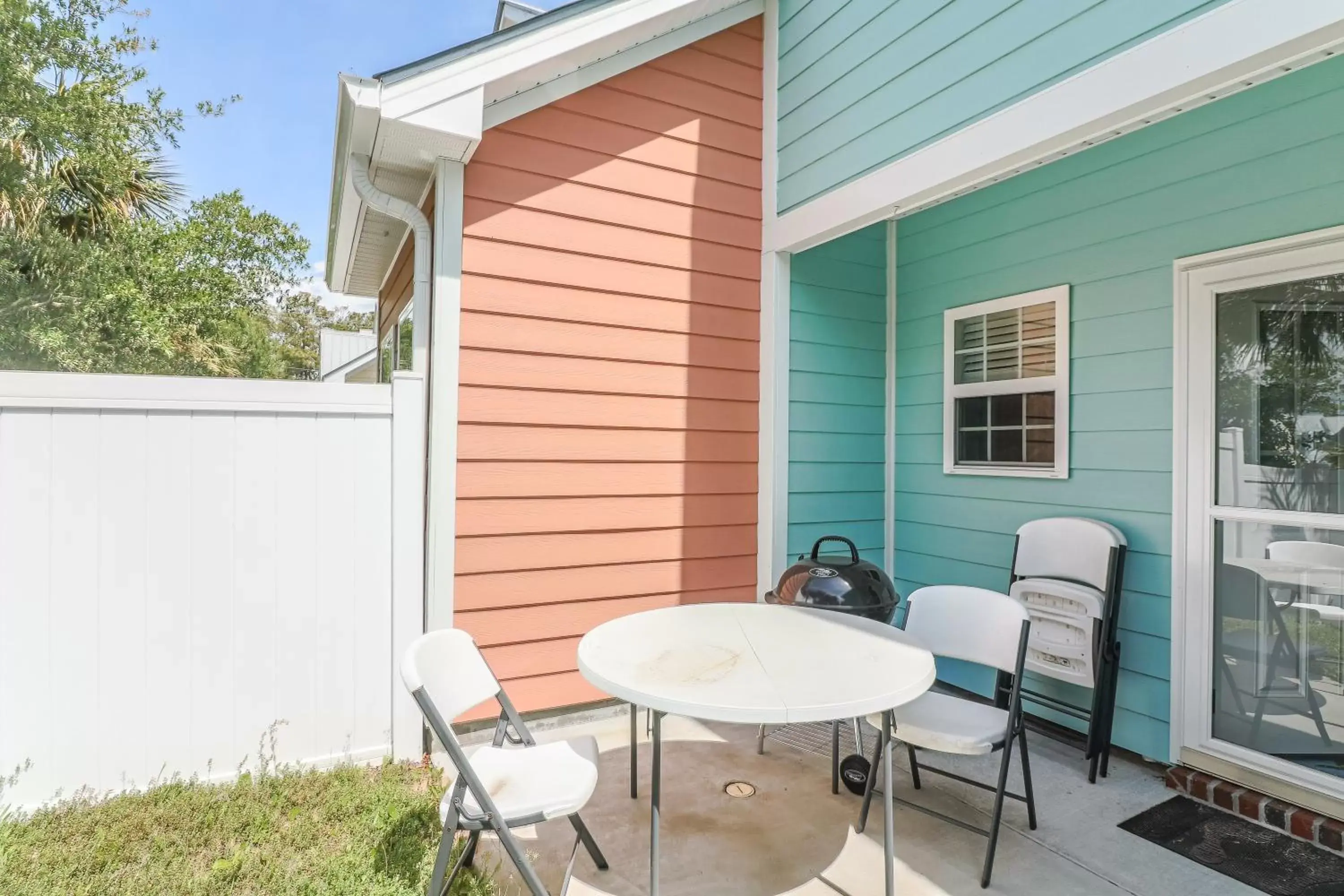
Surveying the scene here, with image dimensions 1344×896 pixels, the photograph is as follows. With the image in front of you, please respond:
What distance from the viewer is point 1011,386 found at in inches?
144

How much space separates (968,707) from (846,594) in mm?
595

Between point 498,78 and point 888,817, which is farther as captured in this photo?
point 498,78

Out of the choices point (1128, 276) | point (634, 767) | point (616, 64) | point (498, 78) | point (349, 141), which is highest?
point (616, 64)

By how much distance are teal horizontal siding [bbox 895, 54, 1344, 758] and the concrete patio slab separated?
0.72 metres

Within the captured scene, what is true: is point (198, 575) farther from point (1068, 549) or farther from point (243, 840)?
point (1068, 549)

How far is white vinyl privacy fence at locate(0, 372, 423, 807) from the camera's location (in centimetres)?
237

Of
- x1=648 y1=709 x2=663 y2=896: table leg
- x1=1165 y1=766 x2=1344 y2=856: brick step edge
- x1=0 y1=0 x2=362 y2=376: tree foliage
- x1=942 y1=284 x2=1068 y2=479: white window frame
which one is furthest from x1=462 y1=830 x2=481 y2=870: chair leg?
x1=0 y1=0 x2=362 y2=376: tree foliage

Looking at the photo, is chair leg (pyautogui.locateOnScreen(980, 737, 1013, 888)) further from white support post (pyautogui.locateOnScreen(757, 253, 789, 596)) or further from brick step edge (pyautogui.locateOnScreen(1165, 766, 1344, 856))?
white support post (pyautogui.locateOnScreen(757, 253, 789, 596))

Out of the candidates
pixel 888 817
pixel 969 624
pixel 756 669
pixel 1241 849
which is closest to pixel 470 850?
pixel 756 669

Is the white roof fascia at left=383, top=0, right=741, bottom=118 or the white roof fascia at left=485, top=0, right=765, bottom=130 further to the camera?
the white roof fascia at left=485, top=0, right=765, bottom=130

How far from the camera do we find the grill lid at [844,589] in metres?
2.71

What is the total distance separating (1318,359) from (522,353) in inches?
130

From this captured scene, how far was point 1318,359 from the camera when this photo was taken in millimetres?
2545

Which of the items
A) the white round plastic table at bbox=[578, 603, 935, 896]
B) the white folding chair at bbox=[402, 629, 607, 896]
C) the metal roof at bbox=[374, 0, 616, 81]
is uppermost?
the metal roof at bbox=[374, 0, 616, 81]
